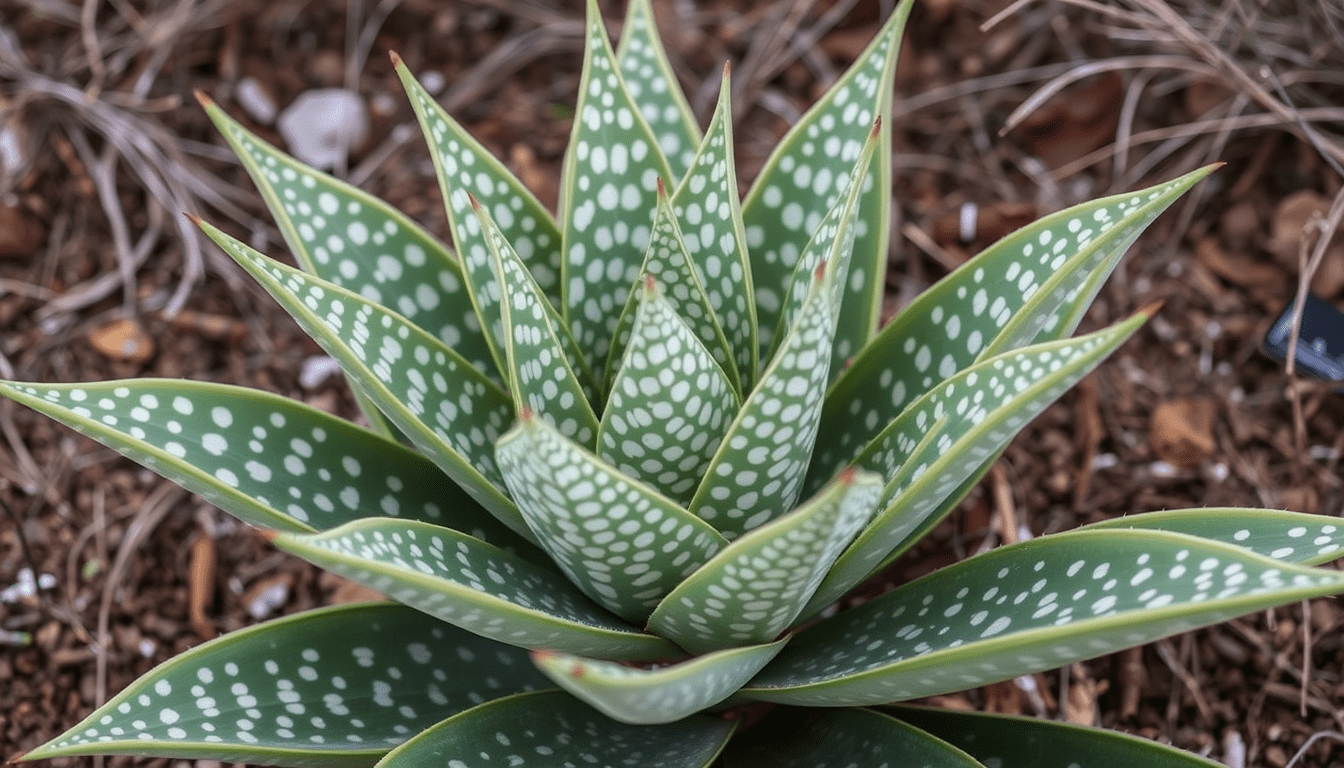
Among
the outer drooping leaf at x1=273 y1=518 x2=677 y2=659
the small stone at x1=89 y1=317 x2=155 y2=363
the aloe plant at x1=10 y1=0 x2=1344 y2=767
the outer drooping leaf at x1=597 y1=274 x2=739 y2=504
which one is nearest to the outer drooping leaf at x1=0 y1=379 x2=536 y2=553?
the aloe plant at x1=10 y1=0 x2=1344 y2=767

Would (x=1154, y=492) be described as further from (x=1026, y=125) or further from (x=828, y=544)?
(x=828, y=544)

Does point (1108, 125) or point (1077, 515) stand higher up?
point (1108, 125)

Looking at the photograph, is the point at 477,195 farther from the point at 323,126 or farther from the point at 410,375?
the point at 323,126

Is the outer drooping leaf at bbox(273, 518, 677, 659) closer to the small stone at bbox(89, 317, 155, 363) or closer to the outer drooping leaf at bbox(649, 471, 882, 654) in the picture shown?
the outer drooping leaf at bbox(649, 471, 882, 654)

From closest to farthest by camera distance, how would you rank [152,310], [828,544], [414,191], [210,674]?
1. [828,544]
2. [210,674]
3. [152,310]
4. [414,191]

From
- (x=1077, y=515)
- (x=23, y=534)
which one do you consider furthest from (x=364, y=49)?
(x=1077, y=515)

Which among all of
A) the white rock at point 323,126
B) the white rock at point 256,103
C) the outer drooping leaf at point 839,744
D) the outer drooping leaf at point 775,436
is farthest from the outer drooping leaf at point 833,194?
the white rock at point 256,103
